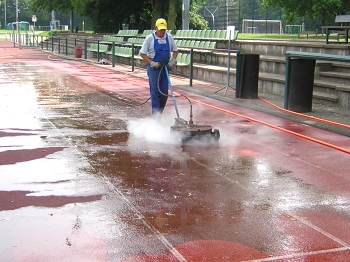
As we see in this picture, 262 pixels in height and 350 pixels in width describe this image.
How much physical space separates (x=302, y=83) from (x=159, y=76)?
3.58 metres

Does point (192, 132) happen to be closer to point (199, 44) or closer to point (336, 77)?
point (336, 77)

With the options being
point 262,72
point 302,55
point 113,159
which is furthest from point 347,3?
point 113,159

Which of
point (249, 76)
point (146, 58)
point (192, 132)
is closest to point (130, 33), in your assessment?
point (249, 76)

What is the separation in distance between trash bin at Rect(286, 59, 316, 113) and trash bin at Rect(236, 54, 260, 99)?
2.21 metres

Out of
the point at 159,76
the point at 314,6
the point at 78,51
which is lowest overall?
the point at 78,51

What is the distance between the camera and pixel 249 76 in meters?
13.6

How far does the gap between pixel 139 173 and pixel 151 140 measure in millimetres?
2009

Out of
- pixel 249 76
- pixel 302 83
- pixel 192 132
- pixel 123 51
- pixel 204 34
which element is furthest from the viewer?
pixel 123 51

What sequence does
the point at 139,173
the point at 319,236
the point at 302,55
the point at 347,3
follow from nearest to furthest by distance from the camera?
1. the point at 319,236
2. the point at 139,173
3. the point at 302,55
4. the point at 347,3

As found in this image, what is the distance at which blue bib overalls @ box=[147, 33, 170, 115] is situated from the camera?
31.0 ft

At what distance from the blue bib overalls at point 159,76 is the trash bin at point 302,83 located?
3118mm

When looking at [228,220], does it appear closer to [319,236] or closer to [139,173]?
[319,236]

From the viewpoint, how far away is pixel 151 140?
28.8 ft

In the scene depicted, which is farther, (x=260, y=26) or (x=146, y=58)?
(x=260, y=26)
